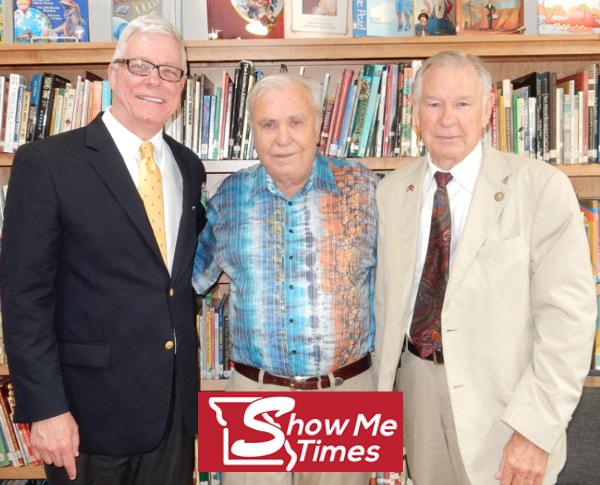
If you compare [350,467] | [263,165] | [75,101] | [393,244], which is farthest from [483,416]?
[75,101]

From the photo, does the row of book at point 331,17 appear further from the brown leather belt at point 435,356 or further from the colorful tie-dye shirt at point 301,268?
the brown leather belt at point 435,356

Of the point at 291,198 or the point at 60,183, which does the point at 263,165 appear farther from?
the point at 60,183

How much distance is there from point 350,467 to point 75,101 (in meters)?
1.90

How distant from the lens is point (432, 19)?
246 centimetres

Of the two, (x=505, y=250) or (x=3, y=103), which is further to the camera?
(x=3, y=103)

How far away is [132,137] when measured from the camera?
5.65 feet

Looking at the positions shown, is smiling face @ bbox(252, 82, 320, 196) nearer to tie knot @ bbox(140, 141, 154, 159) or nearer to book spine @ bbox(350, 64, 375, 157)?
tie knot @ bbox(140, 141, 154, 159)

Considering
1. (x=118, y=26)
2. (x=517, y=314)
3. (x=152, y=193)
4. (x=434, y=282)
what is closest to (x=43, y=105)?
(x=118, y=26)

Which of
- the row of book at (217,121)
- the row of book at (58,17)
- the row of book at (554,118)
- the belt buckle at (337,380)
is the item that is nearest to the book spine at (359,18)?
the row of book at (217,121)

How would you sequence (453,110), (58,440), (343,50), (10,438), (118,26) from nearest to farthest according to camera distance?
(58,440), (453,110), (343,50), (118,26), (10,438)

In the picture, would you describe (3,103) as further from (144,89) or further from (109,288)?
(109,288)

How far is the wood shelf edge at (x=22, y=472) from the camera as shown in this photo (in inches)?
102

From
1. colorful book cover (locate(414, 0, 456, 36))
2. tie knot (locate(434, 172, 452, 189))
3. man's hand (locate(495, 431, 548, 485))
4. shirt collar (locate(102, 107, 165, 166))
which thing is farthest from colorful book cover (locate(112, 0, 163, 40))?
man's hand (locate(495, 431, 548, 485))

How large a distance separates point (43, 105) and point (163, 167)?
990 millimetres
